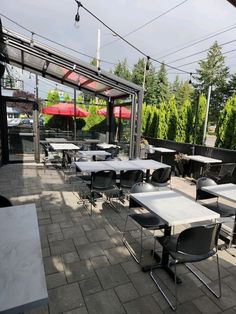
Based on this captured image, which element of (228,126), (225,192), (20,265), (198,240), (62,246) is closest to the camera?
(20,265)

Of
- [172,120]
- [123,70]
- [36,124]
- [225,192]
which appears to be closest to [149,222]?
[225,192]

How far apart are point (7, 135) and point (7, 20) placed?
3.48 metres

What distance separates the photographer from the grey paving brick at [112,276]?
2.23m

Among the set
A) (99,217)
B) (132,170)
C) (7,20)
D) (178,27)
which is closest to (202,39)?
(178,27)

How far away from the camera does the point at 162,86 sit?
2992cm

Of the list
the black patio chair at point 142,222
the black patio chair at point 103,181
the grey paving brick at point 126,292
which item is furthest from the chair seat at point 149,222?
the black patio chair at point 103,181

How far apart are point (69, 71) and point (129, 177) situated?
13.7 ft

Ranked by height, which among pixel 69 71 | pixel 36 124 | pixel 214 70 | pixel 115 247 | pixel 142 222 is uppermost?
pixel 214 70

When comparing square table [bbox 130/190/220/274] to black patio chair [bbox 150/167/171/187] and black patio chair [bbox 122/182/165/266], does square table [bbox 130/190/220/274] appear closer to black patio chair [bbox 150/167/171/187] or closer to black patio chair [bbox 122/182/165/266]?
black patio chair [bbox 122/182/165/266]

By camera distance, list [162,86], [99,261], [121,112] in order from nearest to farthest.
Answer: [99,261] → [121,112] → [162,86]

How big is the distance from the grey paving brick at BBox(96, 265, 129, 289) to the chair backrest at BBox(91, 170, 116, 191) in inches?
65.5

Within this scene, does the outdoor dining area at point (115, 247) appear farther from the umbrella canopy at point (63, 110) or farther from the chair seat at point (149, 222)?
the umbrella canopy at point (63, 110)

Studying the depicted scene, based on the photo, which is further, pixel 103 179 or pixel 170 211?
pixel 103 179

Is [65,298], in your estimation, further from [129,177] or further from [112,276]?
[129,177]
